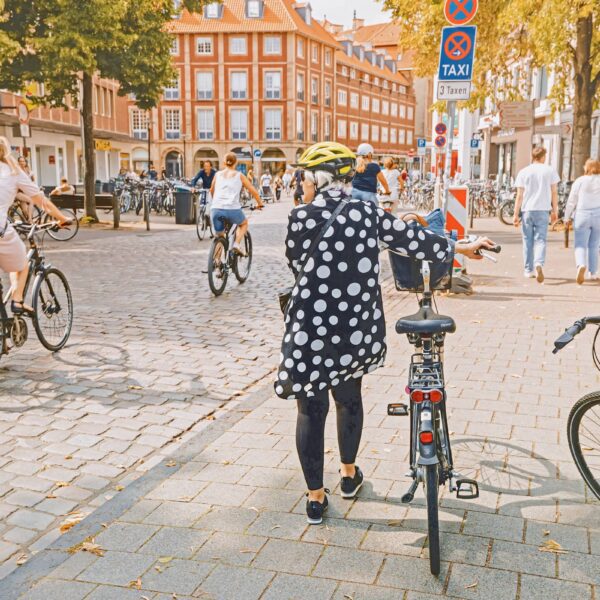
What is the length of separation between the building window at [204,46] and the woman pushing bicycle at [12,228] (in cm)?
6983

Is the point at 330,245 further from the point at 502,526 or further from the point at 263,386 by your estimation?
the point at 263,386

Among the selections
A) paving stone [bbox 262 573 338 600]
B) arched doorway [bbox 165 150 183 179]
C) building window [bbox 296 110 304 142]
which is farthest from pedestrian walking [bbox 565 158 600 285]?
arched doorway [bbox 165 150 183 179]

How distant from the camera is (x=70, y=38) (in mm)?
18703

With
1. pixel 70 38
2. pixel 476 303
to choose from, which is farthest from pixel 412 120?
pixel 476 303

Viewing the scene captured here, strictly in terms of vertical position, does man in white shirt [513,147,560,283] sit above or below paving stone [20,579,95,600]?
above

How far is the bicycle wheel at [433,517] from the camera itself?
3.16 metres

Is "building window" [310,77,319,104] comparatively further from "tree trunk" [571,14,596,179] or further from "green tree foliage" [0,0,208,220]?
"tree trunk" [571,14,596,179]

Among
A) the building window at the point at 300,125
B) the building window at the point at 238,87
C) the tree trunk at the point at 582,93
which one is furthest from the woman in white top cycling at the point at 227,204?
the building window at the point at 238,87

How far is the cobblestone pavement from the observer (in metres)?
3.22

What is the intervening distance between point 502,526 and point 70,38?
58.7 ft

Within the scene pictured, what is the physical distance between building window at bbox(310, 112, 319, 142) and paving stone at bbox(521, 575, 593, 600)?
74.8 m

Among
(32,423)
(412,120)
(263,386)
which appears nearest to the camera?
(32,423)

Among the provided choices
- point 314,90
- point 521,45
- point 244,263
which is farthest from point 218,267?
point 314,90

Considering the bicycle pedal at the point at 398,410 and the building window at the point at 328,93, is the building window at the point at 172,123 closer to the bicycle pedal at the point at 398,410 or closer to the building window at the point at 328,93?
the building window at the point at 328,93
